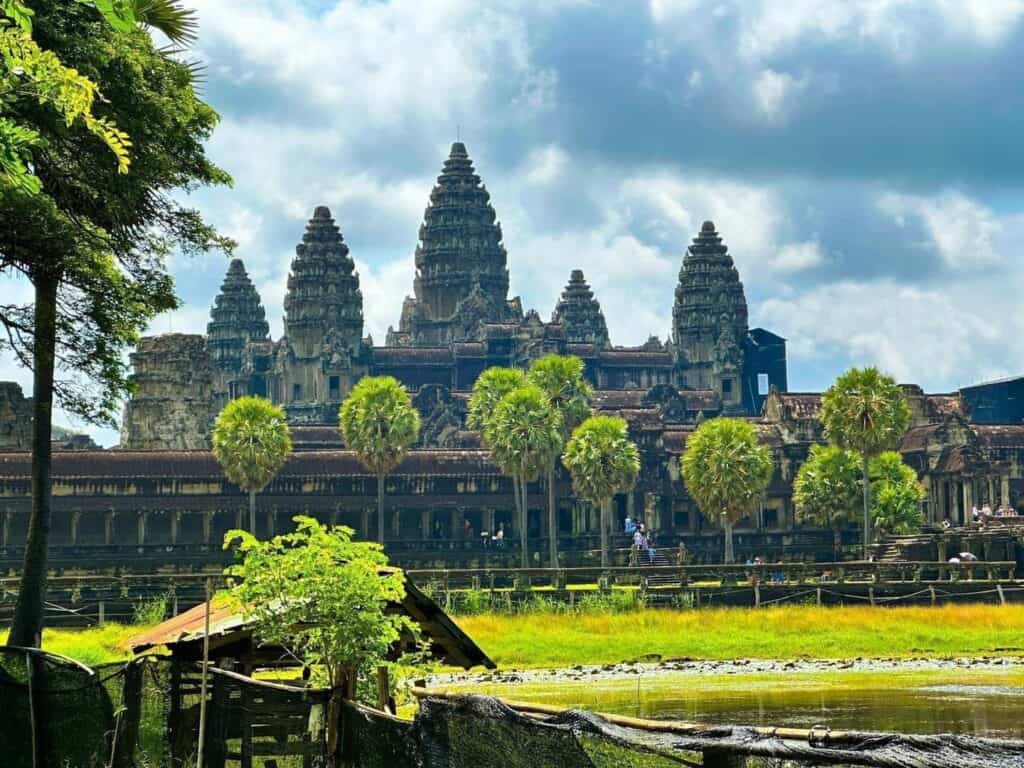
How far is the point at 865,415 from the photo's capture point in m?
72.0

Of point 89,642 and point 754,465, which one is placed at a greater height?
point 754,465

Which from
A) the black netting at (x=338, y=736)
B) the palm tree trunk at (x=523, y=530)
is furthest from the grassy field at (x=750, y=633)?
the black netting at (x=338, y=736)

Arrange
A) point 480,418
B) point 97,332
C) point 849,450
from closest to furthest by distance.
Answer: point 97,332
point 849,450
point 480,418

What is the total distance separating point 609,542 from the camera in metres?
80.2

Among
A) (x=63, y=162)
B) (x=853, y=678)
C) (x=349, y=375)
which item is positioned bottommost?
(x=853, y=678)

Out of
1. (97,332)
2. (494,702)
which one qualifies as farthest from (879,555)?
(494,702)

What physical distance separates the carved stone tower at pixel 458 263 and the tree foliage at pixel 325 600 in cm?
12936

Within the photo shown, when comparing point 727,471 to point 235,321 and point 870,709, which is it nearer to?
point 870,709

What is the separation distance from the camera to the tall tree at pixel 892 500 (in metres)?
75.6

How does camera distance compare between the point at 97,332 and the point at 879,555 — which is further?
the point at 879,555

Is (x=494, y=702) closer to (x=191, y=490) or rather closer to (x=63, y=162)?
(x=63, y=162)

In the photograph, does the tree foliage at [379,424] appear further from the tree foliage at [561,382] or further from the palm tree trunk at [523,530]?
the tree foliage at [561,382]

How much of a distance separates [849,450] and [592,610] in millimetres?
30822

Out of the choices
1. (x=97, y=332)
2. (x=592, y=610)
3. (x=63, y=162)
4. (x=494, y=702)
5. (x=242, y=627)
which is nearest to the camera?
(x=494, y=702)
